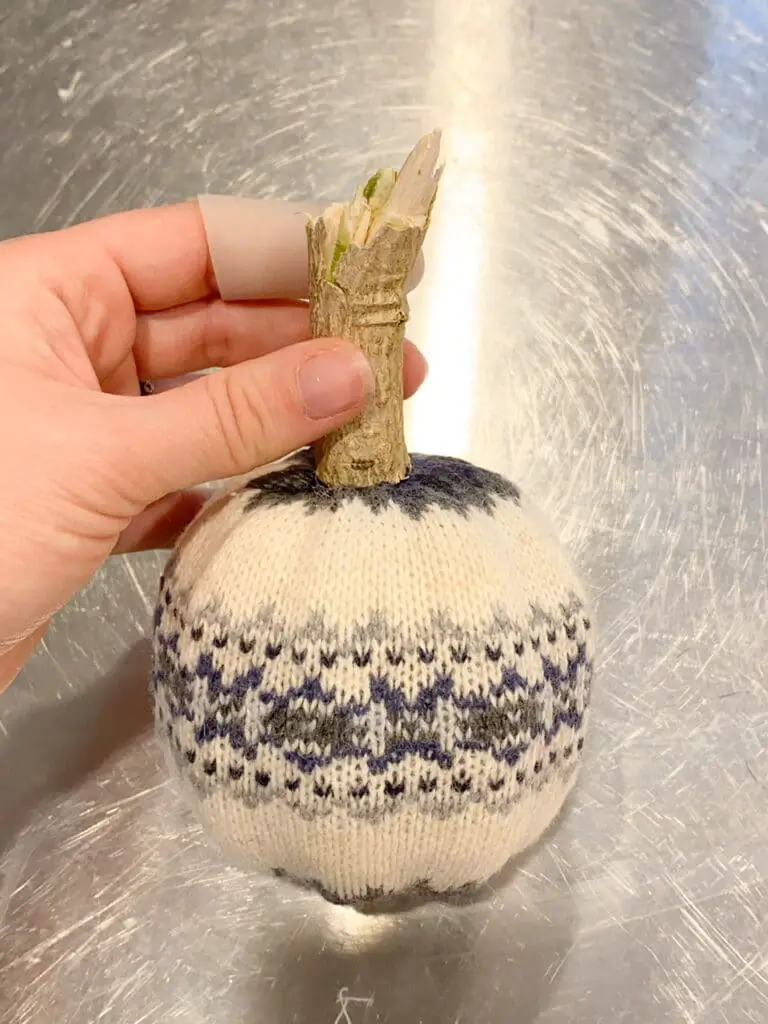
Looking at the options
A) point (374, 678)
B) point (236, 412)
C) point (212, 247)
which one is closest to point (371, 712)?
point (374, 678)

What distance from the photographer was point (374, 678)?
45 centimetres

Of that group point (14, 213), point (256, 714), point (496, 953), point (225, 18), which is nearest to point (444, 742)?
point (256, 714)

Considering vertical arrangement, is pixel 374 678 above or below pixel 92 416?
below

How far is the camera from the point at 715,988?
68cm

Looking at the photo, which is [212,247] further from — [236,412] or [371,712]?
[371,712]

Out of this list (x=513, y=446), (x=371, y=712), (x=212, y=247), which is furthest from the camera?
(x=513, y=446)

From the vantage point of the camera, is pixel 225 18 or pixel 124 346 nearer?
pixel 124 346

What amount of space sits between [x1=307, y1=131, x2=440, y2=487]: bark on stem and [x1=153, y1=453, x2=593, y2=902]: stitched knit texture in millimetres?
19

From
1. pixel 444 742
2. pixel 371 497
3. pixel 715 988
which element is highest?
pixel 371 497

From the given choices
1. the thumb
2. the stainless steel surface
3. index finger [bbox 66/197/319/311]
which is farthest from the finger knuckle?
the stainless steel surface

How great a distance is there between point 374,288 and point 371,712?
0.66ft

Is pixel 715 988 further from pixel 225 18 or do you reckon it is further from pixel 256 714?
pixel 225 18

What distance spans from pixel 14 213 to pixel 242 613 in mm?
559

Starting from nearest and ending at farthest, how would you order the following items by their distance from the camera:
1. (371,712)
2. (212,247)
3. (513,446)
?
(371,712)
(212,247)
(513,446)
